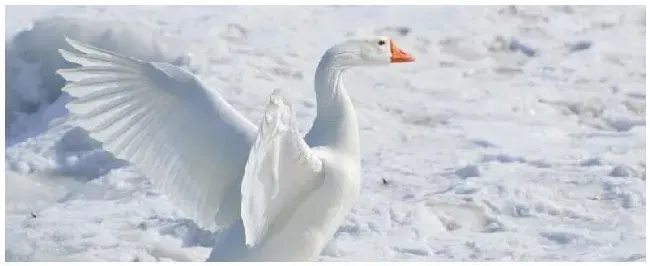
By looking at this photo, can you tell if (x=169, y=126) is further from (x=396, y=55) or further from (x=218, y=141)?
(x=396, y=55)

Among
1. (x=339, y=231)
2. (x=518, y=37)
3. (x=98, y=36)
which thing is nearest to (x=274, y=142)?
(x=339, y=231)

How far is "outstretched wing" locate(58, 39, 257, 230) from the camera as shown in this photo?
16.7 feet

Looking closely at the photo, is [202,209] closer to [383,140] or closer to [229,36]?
[383,140]

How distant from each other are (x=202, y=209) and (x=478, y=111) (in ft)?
10.5

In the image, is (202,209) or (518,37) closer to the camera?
(202,209)

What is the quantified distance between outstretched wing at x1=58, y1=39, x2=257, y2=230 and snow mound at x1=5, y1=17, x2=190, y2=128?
9.52 feet

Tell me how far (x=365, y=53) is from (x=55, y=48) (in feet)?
12.2

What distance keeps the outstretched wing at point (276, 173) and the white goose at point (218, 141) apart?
11 mm

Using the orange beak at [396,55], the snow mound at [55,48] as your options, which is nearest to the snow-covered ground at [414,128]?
the snow mound at [55,48]

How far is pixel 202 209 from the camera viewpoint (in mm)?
→ 5238

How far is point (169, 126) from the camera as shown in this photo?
5148mm

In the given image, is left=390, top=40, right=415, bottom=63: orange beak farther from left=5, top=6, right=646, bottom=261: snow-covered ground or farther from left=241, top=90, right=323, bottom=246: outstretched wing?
left=5, top=6, right=646, bottom=261: snow-covered ground

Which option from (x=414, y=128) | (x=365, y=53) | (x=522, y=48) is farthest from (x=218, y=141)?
(x=522, y=48)

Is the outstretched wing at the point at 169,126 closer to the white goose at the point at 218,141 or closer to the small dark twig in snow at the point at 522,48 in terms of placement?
the white goose at the point at 218,141
